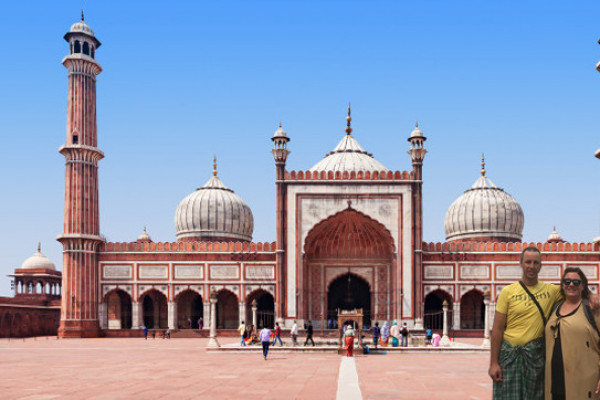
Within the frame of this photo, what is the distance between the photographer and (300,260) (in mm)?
32438

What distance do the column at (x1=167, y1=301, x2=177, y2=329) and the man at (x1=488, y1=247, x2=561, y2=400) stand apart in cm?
2971

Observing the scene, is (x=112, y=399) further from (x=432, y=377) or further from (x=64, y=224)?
(x=64, y=224)

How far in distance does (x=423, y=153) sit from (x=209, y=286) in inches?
494

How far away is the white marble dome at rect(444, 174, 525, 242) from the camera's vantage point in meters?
39.5

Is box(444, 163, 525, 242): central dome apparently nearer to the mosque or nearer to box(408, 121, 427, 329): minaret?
the mosque

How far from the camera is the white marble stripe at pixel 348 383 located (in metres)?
10.0

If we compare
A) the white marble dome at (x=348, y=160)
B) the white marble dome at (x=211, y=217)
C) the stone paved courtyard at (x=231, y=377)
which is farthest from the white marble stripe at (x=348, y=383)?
the white marble dome at (x=211, y=217)

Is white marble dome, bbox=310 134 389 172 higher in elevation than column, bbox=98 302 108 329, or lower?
higher

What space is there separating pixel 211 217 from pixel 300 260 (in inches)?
380

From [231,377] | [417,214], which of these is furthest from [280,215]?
[231,377]

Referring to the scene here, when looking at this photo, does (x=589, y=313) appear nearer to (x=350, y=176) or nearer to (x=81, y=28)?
(x=350, y=176)

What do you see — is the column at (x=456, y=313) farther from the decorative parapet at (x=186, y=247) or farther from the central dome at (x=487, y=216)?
the decorative parapet at (x=186, y=247)

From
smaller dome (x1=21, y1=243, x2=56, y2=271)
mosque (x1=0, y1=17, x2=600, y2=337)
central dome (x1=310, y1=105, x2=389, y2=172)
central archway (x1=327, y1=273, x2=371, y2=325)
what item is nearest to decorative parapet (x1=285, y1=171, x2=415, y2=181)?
mosque (x1=0, y1=17, x2=600, y2=337)

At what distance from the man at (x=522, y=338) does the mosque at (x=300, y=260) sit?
1068 inches
